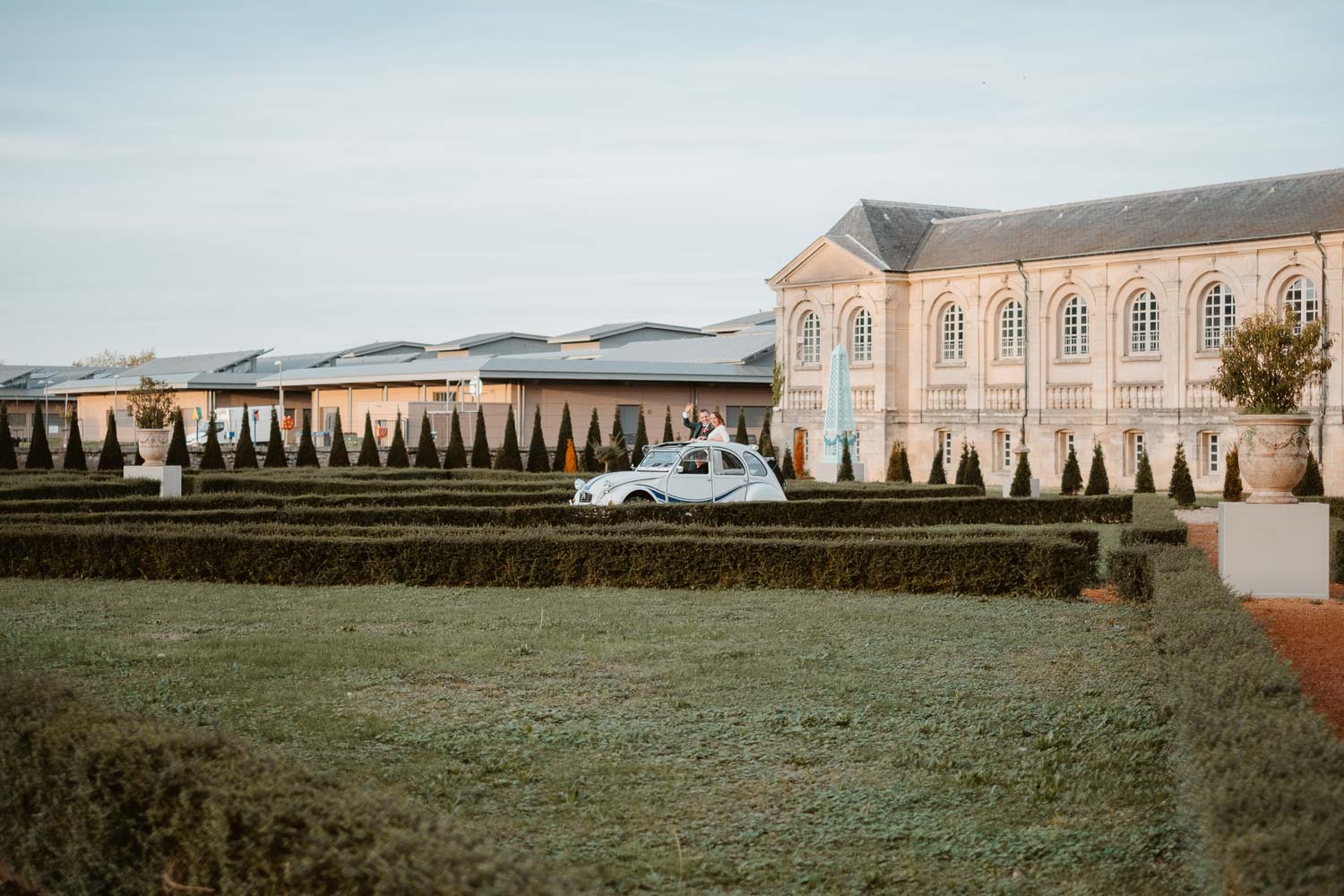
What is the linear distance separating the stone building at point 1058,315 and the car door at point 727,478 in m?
18.7

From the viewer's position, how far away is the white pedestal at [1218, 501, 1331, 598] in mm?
14656

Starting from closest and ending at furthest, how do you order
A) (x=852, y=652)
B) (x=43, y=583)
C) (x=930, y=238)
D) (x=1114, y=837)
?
(x=1114, y=837) → (x=852, y=652) → (x=43, y=583) → (x=930, y=238)

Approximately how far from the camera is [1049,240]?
47625 mm

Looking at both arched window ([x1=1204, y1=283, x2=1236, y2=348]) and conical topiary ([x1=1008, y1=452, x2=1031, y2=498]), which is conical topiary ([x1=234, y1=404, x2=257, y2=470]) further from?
arched window ([x1=1204, y1=283, x2=1236, y2=348])

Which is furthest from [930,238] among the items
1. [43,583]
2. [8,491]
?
[43,583]

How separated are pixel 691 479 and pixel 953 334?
103ft

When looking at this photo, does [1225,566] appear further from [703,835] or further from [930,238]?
[930,238]

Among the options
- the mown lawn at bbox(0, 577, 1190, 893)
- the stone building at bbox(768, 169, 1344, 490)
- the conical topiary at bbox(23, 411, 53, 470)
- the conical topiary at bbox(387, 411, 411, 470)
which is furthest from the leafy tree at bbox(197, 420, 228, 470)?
the mown lawn at bbox(0, 577, 1190, 893)

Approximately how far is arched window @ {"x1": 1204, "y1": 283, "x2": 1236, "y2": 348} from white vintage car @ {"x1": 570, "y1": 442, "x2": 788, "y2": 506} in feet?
86.8

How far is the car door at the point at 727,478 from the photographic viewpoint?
2069 centimetres

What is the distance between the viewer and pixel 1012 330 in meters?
48.2

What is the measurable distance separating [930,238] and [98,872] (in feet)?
162

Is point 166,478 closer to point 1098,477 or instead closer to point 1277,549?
point 1277,549

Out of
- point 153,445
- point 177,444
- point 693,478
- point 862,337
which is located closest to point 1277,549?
point 693,478
